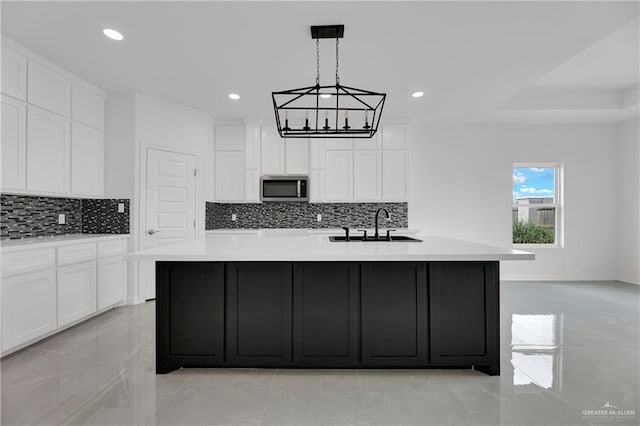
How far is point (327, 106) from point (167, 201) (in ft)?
8.20

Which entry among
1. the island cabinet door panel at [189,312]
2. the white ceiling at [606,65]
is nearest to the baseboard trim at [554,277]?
the white ceiling at [606,65]

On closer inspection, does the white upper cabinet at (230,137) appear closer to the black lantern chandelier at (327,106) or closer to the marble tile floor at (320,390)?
the black lantern chandelier at (327,106)

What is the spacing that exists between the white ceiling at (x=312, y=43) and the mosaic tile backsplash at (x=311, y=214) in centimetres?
197

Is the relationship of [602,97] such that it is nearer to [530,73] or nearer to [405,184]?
[530,73]

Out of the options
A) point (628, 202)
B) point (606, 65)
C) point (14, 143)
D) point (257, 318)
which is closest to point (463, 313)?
point (257, 318)

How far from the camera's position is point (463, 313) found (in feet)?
7.78

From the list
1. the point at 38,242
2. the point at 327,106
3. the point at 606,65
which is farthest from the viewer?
the point at 327,106

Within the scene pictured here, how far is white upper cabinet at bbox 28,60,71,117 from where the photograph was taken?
3.14m

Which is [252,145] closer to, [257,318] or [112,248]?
[112,248]

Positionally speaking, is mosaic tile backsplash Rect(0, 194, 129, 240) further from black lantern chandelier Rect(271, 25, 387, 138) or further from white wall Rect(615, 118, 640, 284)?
white wall Rect(615, 118, 640, 284)

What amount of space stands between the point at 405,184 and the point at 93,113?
14.0 feet

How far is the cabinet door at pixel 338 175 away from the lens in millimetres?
5379

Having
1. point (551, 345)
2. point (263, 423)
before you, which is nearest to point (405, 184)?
point (551, 345)

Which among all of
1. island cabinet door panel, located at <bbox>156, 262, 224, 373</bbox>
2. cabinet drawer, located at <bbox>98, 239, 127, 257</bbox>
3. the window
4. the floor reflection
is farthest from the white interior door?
the window
